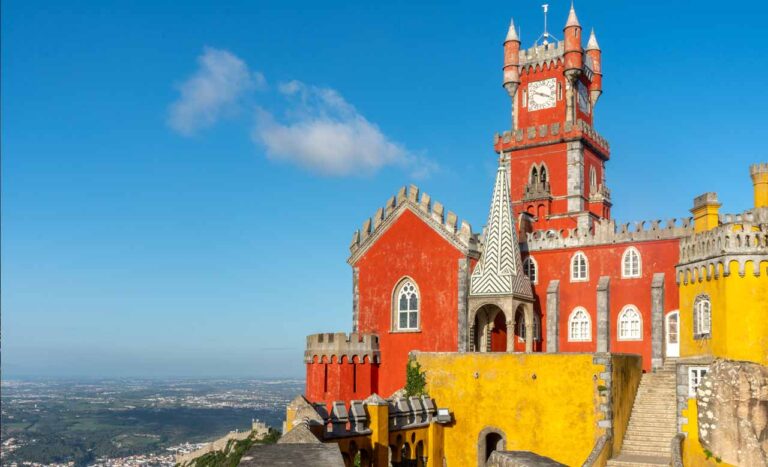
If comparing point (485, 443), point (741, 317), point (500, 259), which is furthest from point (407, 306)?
point (741, 317)

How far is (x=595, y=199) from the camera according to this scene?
43281mm

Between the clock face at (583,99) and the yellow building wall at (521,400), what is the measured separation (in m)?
19.0

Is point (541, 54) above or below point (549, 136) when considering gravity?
above

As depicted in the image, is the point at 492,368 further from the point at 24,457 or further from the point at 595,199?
the point at 24,457

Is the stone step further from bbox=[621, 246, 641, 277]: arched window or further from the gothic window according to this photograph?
the gothic window

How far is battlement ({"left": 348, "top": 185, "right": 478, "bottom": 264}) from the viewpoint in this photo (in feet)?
113

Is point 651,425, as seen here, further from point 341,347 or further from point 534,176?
point 534,176

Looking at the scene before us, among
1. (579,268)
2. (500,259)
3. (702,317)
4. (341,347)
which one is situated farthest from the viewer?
(579,268)

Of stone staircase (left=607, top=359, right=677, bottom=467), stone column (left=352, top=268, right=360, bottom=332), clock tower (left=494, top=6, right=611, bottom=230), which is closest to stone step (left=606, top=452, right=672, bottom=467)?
stone staircase (left=607, top=359, right=677, bottom=467)

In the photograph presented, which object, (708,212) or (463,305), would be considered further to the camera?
(463,305)

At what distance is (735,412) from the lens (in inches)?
982

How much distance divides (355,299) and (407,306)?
276 cm

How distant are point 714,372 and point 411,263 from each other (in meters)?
14.0

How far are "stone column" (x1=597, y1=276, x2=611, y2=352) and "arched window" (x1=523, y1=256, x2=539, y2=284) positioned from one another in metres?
3.21
